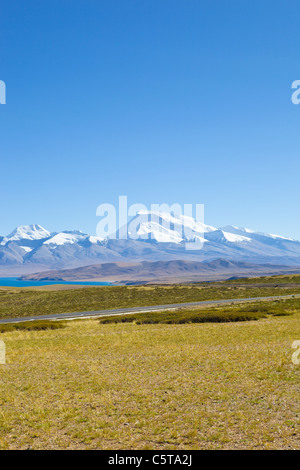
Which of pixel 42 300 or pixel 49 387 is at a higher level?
pixel 49 387

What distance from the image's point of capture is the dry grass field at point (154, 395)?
575 inches

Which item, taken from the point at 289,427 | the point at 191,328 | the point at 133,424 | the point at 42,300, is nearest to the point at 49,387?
the point at 133,424

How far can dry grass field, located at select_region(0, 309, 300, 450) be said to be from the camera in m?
14.6

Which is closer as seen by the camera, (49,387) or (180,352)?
(49,387)

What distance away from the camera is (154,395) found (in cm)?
1986

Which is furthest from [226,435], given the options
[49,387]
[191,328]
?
[191,328]

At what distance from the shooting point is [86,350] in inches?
1344

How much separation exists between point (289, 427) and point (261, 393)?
4336 millimetres

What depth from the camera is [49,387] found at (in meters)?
22.2
